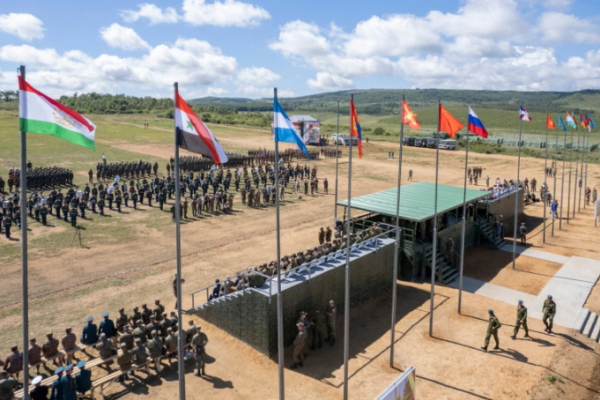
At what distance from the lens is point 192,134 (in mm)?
8469

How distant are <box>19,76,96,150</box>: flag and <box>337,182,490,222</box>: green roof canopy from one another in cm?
1363

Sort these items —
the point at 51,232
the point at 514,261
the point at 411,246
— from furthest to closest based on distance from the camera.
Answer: the point at 51,232 < the point at 514,261 < the point at 411,246

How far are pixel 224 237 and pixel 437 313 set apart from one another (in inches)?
513

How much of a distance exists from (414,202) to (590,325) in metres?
8.94

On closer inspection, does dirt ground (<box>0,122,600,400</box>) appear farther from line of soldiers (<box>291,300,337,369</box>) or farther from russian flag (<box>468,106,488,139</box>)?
russian flag (<box>468,106,488,139</box>)

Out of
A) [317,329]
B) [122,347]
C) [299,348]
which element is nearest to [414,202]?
[317,329]

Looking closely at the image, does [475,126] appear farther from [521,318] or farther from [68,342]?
[68,342]

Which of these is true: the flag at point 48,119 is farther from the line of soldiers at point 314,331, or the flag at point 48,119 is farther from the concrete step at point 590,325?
the concrete step at point 590,325

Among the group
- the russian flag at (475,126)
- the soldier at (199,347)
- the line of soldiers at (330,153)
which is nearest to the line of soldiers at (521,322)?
Answer: the russian flag at (475,126)

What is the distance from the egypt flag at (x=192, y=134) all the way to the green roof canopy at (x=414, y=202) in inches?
471

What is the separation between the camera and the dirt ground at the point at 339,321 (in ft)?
40.9

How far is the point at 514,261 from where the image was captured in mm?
22062

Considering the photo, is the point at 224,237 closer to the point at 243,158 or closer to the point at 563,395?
the point at 563,395

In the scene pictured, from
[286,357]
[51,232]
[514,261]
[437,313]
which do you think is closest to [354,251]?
[437,313]
